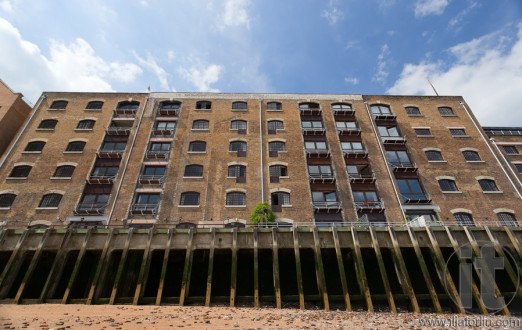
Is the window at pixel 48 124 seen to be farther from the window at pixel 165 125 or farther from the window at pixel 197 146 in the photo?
the window at pixel 197 146

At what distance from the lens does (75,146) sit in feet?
78.4

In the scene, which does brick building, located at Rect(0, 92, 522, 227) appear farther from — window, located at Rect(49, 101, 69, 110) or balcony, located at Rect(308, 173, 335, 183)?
window, located at Rect(49, 101, 69, 110)

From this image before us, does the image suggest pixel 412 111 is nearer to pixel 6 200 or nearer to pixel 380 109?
pixel 380 109

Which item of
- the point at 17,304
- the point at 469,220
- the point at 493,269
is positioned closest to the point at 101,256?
the point at 17,304

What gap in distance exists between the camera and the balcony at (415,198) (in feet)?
68.9

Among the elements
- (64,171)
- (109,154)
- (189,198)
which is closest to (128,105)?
(109,154)

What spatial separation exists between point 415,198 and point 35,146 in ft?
114

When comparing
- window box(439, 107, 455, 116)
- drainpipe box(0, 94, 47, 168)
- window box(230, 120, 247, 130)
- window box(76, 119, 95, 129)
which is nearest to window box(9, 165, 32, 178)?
drainpipe box(0, 94, 47, 168)

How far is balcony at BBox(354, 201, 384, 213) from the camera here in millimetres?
20531

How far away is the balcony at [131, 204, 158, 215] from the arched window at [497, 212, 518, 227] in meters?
27.8

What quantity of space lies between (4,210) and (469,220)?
37.1 m

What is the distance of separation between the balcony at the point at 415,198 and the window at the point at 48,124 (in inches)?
1337

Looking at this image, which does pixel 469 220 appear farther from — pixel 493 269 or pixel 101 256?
pixel 101 256

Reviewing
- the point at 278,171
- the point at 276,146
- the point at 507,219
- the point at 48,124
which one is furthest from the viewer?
the point at 48,124
